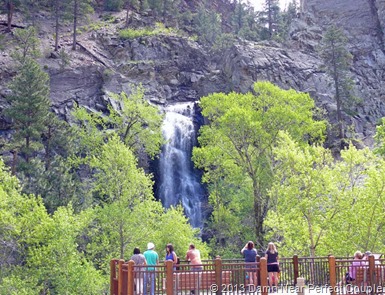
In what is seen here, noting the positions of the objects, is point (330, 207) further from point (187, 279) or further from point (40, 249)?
point (40, 249)

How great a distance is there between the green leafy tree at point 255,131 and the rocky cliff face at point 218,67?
51.2ft

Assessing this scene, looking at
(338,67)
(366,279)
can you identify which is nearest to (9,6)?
(338,67)

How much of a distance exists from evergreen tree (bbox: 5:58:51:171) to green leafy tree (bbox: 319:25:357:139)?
101 ft

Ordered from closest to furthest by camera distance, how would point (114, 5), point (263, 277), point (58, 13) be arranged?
1. point (263, 277)
2. point (58, 13)
3. point (114, 5)

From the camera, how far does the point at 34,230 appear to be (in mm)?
33531

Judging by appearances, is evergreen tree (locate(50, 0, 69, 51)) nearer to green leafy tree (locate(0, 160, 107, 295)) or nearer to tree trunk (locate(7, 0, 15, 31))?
tree trunk (locate(7, 0, 15, 31))

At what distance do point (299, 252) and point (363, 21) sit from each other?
50.7m

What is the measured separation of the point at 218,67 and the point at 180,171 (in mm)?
20972

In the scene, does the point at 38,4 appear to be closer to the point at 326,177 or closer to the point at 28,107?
the point at 28,107

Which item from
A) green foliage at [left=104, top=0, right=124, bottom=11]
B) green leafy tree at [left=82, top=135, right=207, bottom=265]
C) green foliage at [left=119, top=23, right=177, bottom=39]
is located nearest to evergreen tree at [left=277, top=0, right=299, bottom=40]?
green foliage at [left=119, top=23, right=177, bottom=39]

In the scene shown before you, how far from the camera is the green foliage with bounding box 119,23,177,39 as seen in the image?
68.9 m

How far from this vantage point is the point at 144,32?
7050 cm

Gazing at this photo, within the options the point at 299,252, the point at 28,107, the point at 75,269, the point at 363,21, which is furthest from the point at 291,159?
the point at 363,21

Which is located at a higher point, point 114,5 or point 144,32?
point 114,5
